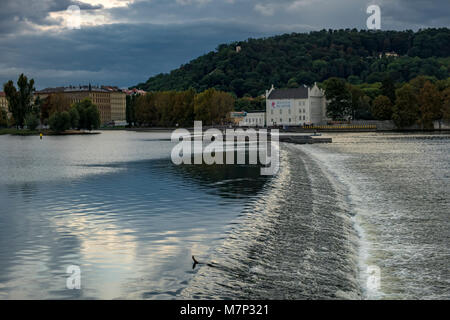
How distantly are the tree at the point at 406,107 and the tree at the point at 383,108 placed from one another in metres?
4.29

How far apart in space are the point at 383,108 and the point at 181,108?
64.9 meters

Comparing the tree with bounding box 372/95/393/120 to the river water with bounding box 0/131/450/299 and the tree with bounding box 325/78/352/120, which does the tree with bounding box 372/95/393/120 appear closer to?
the tree with bounding box 325/78/352/120

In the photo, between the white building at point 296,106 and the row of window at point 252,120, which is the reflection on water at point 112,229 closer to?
the white building at point 296,106

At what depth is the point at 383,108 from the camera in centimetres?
13700

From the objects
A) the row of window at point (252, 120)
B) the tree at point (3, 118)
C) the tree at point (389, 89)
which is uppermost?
the tree at point (389, 89)

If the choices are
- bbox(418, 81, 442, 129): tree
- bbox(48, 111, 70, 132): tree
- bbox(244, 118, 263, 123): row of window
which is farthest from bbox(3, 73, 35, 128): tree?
bbox(418, 81, 442, 129): tree

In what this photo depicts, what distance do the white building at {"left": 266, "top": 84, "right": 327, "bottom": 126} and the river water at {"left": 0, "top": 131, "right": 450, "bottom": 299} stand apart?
14311cm

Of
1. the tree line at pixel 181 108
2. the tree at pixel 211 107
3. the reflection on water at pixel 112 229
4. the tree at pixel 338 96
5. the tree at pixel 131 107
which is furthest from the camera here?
the tree at pixel 131 107

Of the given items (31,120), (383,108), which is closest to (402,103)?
(383,108)

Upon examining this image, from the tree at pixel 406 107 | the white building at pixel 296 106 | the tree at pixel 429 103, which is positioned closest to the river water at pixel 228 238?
the tree at pixel 429 103

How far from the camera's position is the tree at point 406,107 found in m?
130

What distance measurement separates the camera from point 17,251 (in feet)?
46.7
